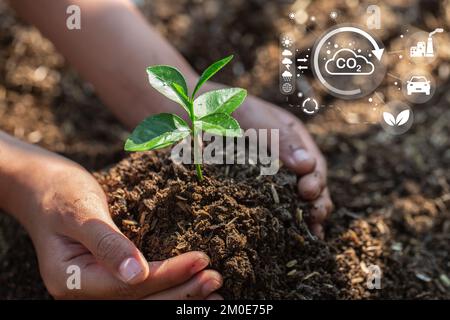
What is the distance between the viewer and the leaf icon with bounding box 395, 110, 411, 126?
6.05 ft

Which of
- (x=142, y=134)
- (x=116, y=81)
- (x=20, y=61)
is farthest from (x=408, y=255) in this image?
(x=20, y=61)

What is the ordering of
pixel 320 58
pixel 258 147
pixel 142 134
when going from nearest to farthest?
pixel 142 134, pixel 258 147, pixel 320 58

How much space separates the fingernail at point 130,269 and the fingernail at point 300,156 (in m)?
0.45

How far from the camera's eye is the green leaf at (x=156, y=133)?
1050mm

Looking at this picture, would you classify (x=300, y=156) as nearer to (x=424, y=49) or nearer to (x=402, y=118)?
(x=402, y=118)

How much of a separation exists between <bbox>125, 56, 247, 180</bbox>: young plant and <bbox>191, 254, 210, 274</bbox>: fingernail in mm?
211

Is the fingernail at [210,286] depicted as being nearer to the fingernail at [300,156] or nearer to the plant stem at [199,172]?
the plant stem at [199,172]

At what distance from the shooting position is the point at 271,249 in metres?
1.21

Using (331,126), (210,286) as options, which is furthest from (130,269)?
(331,126)

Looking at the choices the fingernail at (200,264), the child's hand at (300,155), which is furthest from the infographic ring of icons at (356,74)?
the fingernail at (200,264)

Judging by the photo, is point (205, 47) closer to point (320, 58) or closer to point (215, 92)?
point (320, 58)

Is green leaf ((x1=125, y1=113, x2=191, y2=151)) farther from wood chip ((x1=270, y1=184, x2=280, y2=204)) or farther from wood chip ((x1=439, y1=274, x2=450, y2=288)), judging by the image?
wood chip ((x1=439, y1=274, x2=450, y2=288))

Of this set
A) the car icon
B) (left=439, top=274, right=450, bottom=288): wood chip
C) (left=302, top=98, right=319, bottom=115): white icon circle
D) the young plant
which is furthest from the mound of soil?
the car icon

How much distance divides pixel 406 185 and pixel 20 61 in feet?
4.10
